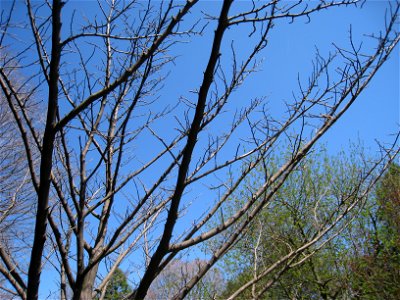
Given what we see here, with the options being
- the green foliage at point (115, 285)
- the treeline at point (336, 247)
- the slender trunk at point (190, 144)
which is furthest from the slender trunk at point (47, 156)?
the treeline at point (336, 247)

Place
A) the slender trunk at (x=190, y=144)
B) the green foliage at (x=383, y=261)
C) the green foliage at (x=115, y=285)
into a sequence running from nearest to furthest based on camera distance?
1. the slender trunk at (x=190, y=144)
2. the green foliage at (x=115, y=285)
3. the green foliage at (x=383, y=261)

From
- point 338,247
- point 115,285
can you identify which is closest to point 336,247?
point 338,247

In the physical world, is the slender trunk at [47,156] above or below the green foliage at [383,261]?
above

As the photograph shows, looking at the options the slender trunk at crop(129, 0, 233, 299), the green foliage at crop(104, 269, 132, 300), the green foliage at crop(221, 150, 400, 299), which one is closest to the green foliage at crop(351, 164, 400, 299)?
the green foliage at crop(221, 150, 400, 299)

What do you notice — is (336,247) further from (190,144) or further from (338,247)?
(190,144)

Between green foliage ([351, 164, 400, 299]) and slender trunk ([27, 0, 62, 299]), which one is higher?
slender trunk ([27, 0, 62, 299])

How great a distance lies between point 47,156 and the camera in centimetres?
132

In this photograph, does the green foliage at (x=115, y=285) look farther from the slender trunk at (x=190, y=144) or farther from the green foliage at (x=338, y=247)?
→ the green foliage at (x=338, y=247)

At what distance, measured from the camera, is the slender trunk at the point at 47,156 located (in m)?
1.28

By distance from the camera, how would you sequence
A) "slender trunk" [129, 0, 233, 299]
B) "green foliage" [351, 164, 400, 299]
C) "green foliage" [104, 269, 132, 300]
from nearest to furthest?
"slender trunk" [129, 0, 233, 299] → "green foliage" [104, 269, 132, 300] → "green foliage" [351, 164, 400, 299]

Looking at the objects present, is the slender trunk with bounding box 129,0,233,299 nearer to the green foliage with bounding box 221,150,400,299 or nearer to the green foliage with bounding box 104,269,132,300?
the green foliage with bounding box 104,269,132,300

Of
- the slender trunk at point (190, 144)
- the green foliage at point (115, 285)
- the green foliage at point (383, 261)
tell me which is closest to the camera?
the slender trunk at point (190, 144)

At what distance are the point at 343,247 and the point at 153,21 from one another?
10.4 m

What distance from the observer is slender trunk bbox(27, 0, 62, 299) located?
128 centimetres
